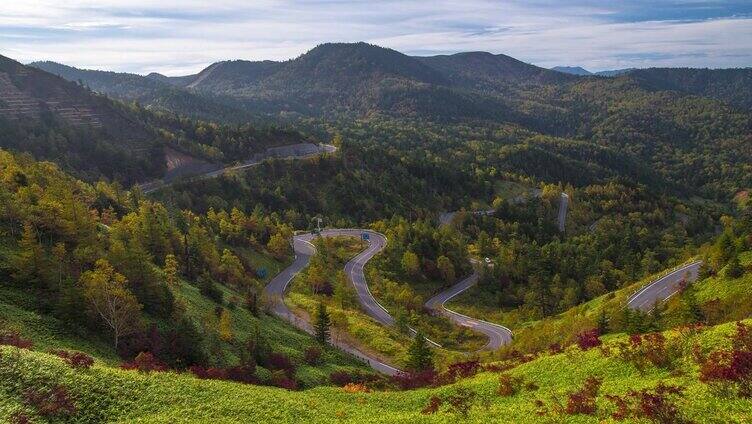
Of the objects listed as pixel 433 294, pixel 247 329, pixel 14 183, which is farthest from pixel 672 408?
pixel 433 294

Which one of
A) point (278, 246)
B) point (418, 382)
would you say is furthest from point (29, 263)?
point (278, 246)

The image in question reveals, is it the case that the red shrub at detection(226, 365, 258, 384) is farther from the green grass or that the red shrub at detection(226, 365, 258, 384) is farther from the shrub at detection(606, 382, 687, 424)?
the shrub at detection(606, 382, 687, 424)

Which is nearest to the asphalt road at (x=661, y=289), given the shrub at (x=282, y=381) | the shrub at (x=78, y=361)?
the shrub at (x=282, y=381)

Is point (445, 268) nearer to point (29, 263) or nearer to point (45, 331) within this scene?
point (29, 263)

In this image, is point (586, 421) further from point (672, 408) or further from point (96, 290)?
point (96, 290)

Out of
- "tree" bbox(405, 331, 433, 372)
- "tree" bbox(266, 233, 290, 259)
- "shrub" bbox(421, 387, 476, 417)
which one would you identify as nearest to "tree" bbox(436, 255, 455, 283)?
"tree" bbox(266, 233, 290, 259)
